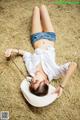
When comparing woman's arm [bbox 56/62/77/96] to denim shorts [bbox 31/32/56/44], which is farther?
denim shorts [bbox 31/32/56/44]

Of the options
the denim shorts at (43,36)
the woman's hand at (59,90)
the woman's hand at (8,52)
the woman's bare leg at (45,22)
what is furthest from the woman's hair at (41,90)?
the woman's bare leg at (45,22)

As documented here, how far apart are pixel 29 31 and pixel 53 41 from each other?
10.9 inches

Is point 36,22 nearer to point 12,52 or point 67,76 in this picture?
point 12,52

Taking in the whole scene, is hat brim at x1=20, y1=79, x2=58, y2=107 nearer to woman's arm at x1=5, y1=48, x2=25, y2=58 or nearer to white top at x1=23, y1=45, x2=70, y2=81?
white top at x1=23, y1=45, x2=70, y2=81

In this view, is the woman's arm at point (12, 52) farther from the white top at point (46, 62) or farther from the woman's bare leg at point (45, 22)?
the woman's bare leg at point (45, 22)

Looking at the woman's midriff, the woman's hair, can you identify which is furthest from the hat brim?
the woman's midriff

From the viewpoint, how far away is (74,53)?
2.10m

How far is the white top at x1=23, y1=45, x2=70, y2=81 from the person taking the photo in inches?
73.0

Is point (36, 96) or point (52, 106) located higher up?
point (36, 96)

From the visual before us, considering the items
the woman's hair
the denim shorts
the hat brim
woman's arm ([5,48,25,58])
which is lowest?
the hat brim

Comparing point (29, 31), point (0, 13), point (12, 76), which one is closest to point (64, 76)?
point (12, 76)

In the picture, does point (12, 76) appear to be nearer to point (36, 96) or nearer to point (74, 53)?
point (36, 96)

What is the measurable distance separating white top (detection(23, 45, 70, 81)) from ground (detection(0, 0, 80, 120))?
0.07 m

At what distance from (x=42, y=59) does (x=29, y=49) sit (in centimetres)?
21
